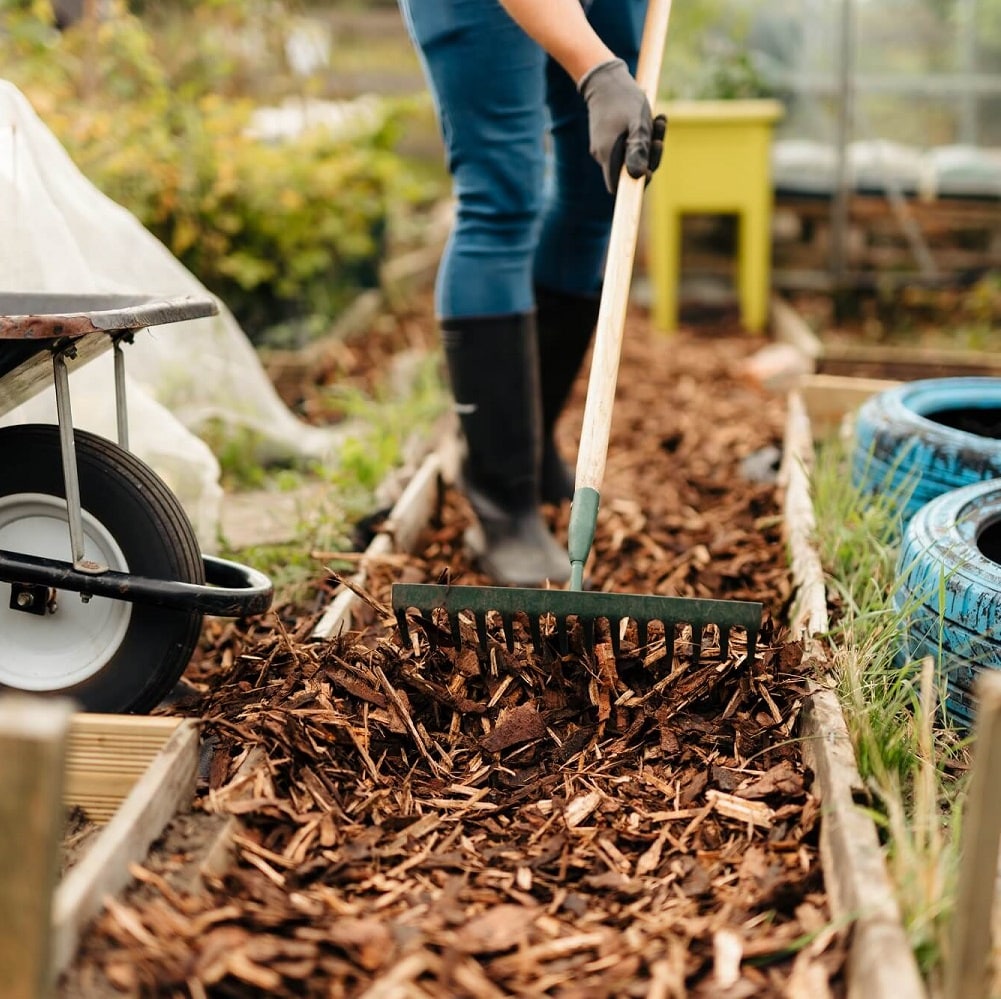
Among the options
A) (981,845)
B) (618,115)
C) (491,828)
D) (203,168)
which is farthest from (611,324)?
(203,168)

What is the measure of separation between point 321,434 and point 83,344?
1581 millimetres

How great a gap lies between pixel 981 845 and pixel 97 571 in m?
1.17

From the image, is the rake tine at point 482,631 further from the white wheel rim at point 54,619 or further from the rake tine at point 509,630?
the white wheel rim at point 54,619

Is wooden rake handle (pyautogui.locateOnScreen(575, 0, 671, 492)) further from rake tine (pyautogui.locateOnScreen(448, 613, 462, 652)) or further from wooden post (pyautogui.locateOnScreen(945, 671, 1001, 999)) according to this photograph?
wooden post (pyautogui.locateOnScreen(945, 671, 1001, 999))

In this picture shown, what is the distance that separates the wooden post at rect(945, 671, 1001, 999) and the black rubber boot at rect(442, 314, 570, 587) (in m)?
1.35

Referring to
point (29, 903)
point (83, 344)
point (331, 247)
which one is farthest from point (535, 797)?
point (331, 247)

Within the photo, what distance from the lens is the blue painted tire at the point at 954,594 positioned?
1640 millimetres

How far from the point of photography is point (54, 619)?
1706 mm

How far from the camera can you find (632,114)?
1996mm

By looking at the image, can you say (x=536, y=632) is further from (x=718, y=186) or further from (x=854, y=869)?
(x=718, y=186)

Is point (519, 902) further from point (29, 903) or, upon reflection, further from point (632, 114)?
point (632, 114)

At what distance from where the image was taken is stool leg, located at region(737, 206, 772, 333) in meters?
5.22

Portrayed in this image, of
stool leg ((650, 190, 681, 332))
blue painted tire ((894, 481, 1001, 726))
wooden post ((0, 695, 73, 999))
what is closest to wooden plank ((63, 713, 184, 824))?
wooden post ((0, 695, 73, 999))

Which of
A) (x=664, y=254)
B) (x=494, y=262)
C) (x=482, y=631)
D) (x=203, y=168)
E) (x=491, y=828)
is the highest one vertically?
(x=203, y=168)
